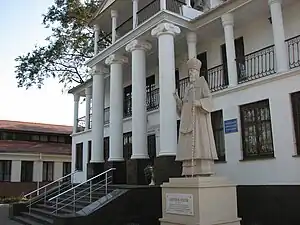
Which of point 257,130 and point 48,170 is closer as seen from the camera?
point 257,130

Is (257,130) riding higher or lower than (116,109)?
lower

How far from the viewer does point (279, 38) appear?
1054cm

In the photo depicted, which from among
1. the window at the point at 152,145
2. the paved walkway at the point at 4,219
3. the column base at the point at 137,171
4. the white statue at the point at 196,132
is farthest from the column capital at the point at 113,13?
the paved walkway at the point at 4,219

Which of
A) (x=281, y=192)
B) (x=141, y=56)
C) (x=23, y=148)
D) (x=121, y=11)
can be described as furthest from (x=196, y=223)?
(x=23, y=148)

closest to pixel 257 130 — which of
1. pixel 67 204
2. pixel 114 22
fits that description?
pixel 67 204

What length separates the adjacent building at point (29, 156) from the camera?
26578mm

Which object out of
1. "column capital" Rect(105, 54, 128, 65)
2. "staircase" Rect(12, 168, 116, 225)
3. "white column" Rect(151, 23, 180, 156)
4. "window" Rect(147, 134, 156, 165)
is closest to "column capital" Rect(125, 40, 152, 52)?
"white column" Rect(151, 23, 180, 156)

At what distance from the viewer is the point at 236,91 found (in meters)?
11.6

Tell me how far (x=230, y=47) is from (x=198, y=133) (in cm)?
585

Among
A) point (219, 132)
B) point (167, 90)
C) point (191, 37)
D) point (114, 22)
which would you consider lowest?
point (219, 132)

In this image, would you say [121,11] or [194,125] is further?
[121,11]

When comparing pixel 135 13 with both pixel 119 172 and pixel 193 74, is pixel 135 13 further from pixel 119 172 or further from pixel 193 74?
pixel 193 74

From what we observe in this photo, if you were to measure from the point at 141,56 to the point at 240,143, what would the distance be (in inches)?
219

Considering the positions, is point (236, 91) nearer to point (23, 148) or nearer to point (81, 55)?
point (81, 55)
